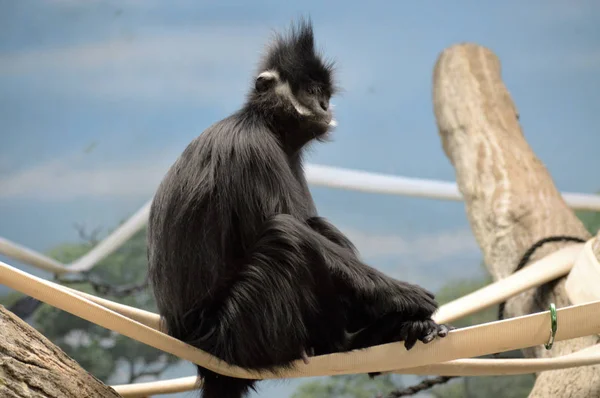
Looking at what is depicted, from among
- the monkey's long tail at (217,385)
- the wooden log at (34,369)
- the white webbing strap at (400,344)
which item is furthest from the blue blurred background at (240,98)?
the wooden log at (34,369)

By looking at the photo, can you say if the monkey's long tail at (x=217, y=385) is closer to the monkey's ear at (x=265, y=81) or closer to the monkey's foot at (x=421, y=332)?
the monkey's foot at (x=421, y=332)

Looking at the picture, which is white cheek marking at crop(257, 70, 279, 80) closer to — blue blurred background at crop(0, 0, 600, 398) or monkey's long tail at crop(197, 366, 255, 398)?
monkey's long tail at crop(197, 366, 255, 398)

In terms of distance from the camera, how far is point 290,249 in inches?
103

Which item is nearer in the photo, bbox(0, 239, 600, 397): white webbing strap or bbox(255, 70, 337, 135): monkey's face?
bbox(0, 239, 600, 397): white webbing strap

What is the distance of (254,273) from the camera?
2652 mm

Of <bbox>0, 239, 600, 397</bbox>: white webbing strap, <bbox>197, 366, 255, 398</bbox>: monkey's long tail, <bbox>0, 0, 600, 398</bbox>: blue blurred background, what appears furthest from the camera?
<bbox>0, 0, 600, 398</bbox>: blue blurred background

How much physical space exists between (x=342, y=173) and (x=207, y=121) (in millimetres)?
3292

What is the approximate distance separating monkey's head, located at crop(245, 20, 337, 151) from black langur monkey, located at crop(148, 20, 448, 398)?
0.75ft

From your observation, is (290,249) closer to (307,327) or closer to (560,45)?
(307,327)

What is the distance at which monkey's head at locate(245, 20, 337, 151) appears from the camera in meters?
3.32

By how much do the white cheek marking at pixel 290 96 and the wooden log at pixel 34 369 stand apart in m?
1.60

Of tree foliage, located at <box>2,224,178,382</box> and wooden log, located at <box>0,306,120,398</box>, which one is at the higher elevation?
wooden log, located at <box>0,306,120,398</box>

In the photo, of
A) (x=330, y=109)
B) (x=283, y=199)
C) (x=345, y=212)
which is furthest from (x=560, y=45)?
(x=283, y=199)

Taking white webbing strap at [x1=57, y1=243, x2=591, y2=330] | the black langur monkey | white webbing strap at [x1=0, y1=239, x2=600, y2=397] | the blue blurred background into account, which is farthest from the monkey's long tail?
the blue blurred background
